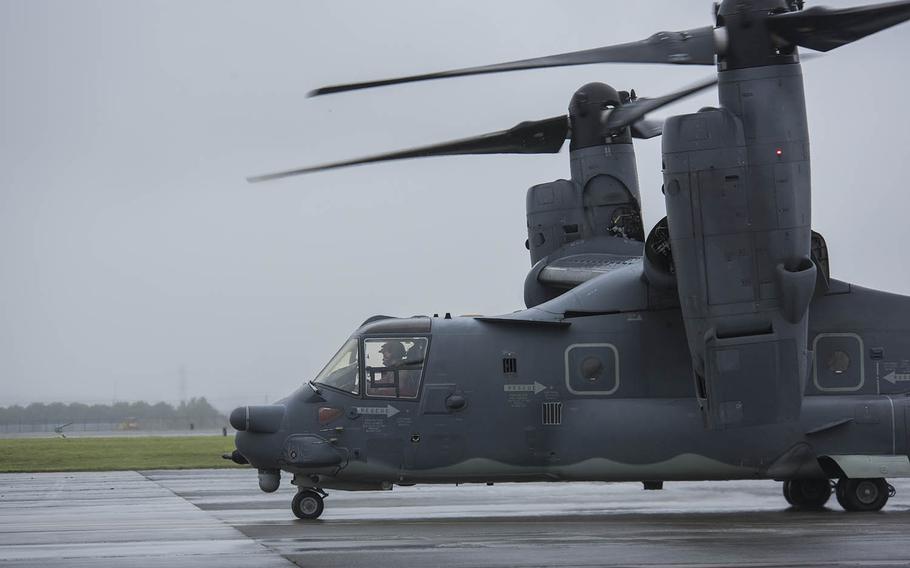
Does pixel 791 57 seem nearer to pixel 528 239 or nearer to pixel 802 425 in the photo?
pixel 802 425

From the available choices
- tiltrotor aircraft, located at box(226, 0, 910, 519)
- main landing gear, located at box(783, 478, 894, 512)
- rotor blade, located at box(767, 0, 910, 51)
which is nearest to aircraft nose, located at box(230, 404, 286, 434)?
tiltrotor aircraft, located at box(226, 0, 910, 519)

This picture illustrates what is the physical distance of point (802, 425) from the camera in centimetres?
1953

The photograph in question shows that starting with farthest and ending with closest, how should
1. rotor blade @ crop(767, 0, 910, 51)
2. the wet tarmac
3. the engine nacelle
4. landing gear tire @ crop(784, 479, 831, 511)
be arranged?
landing gear tire @ crop(784, 479, 831, 511)
the engine nacelle
rotor blade @ crop(767, 0, 910, 51)
the wet tarmac

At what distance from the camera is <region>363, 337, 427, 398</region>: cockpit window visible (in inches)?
783

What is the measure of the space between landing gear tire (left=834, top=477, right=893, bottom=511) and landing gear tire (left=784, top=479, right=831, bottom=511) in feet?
2.74

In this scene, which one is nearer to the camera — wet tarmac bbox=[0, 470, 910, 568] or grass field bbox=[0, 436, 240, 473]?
wet tarmac bbox=[0, 470, 910, 568]

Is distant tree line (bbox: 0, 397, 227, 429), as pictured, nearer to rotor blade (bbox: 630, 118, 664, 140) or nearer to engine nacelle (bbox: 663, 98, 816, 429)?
rotor blade (bbox: 630, 118, 664, 140)

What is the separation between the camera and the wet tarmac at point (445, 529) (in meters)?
13.2

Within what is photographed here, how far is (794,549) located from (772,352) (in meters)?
4.21

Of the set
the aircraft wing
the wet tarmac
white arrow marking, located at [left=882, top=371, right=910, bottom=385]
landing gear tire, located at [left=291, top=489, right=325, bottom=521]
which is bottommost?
the wet tarmac

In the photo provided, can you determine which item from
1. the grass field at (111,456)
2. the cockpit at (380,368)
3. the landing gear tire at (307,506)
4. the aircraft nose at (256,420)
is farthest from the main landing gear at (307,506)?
the grass field at (111,456)

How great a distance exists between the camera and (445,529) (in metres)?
16.8

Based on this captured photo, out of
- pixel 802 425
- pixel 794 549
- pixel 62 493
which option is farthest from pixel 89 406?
pixel 794 549

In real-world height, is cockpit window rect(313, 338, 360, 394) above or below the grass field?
above
